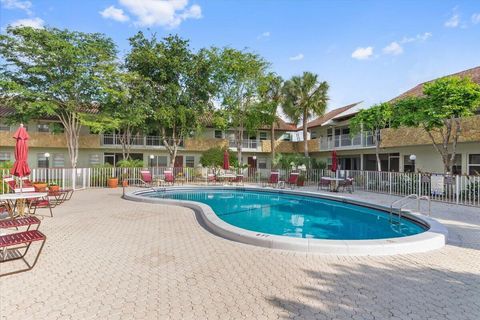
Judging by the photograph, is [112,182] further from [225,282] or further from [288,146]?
[288,146]

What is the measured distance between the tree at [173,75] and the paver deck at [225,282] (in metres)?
17.4

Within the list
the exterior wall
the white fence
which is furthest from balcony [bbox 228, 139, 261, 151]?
the exterior wall

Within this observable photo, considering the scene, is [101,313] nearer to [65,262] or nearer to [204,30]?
[65,262]

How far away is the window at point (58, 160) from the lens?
87.9ft

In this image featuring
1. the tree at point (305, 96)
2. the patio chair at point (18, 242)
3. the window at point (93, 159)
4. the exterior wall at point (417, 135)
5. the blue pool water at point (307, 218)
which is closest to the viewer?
the patio chair at point (18, 242)

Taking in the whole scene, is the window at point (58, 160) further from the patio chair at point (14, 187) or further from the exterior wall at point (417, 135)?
the exterior wall at point (417, 135)

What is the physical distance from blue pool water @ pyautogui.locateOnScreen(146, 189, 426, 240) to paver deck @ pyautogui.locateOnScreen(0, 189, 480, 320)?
95.0 inches

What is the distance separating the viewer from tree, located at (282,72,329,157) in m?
26.1

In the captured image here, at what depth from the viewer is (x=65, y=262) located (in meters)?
5.12

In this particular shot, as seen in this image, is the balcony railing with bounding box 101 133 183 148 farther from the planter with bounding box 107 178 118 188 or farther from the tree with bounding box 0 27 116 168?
the planter with bounding box 107 178 118 188

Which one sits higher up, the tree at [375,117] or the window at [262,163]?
the tree at [375,117]

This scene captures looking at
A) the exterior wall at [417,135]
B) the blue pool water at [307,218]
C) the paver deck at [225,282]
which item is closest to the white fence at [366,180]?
the blue pool water at [307,218]

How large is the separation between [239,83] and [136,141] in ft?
A: 37.7

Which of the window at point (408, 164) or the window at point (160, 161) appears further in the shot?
the window at point (160, 161)
